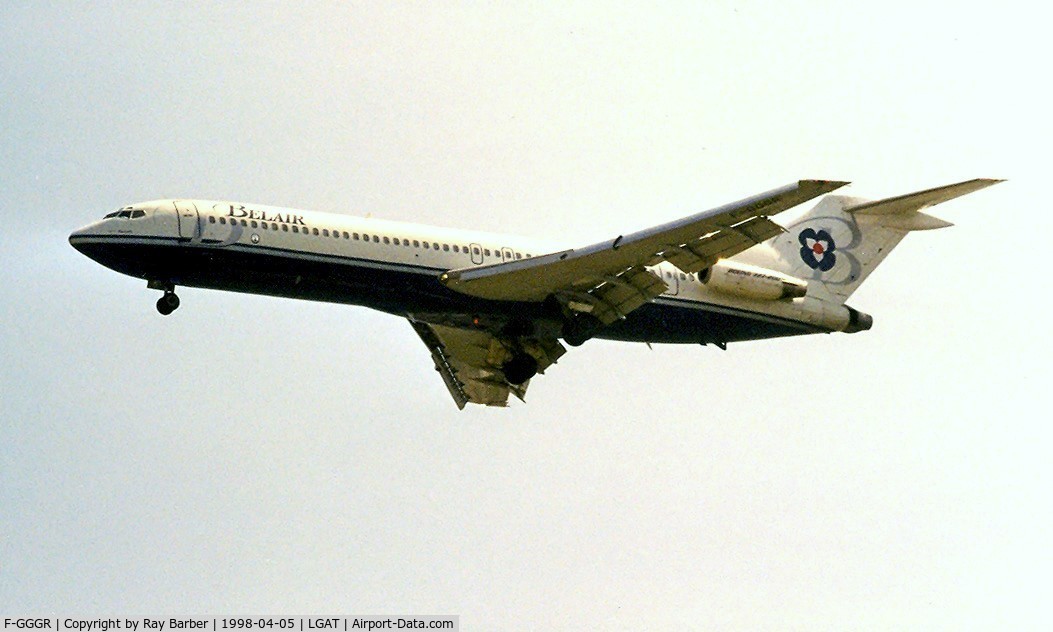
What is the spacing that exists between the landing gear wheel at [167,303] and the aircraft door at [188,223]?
1.35 meters

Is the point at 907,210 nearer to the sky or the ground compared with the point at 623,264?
nearer to the sky

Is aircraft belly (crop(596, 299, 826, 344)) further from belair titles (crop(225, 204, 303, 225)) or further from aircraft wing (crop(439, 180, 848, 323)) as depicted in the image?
belair titles (crop(225, 204, 303, 225))

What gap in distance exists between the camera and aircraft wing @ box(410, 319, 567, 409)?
121ft

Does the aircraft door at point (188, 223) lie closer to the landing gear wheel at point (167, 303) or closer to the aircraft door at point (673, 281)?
the landing gear wheel at point (167, 303)

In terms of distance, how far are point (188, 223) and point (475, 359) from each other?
830 centimetres

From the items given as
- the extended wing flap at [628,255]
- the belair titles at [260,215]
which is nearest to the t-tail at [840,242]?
the extended wing flap at [628,255]

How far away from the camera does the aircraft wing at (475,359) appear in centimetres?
3675

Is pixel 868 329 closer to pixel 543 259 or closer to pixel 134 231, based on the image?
pixel 543 259

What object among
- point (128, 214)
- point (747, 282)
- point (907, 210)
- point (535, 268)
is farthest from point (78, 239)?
point (907, 210)

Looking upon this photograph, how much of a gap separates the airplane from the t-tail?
1.3 inches

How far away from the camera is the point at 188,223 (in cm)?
3231

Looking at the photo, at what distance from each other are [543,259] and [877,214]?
29.2 ft

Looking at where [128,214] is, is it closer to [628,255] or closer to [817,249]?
[628,255]

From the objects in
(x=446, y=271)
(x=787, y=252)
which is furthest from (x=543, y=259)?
(x=787, y=252)
